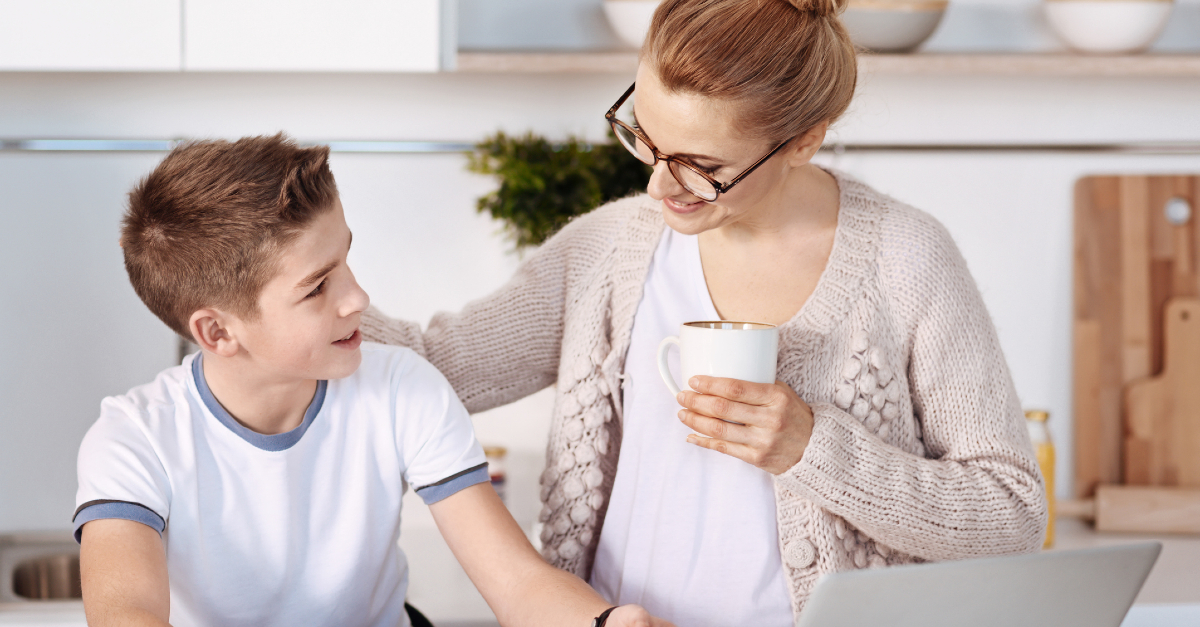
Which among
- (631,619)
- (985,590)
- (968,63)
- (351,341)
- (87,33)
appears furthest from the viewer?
(968,63)

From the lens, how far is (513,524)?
99 centimetres

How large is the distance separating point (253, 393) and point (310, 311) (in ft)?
0.38

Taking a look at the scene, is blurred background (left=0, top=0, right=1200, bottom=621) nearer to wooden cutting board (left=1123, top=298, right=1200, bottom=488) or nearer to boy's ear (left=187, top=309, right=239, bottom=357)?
wooden cutting board (left=1123, top=298, right=1200, bottom=488)

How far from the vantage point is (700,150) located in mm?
913

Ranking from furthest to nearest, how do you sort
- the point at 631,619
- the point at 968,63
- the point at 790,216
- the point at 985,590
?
the point at 968,63 → the point at 790,216 → the point at 631,619 → the point at 985,590

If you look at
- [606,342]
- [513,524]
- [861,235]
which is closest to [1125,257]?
[861,235]

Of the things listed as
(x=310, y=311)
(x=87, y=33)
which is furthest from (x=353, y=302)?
(x=87, y=33)

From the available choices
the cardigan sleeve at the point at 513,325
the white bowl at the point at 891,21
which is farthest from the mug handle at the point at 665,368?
the white bowl at the point at 891,21

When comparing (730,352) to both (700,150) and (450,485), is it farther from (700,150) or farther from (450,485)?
(450,485)

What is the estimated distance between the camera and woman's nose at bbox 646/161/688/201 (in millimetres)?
915

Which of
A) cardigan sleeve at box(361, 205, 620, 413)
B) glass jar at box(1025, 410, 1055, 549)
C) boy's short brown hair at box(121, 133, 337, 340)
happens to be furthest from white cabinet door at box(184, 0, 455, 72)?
glass jar at box(1025, 410, 1055, 549)

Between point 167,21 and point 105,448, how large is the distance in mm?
749

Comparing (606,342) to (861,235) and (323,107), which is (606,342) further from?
(323,107)

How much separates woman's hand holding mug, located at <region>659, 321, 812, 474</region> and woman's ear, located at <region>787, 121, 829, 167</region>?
0.59 feet
